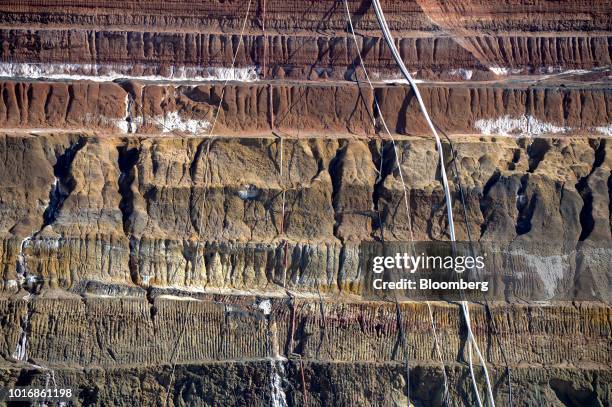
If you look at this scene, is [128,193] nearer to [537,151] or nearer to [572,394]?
[537,151]

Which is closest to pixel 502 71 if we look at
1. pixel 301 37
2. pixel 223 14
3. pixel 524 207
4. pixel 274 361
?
pixel 524 207

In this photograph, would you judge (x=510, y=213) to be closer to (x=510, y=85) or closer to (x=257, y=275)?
(x=510, y=85)

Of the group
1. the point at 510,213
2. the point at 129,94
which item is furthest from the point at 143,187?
the point at 510,213

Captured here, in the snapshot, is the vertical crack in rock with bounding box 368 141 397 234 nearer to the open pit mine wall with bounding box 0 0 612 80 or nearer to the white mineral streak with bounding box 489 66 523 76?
the open pit mine wall with bounding box 0 0 612 80

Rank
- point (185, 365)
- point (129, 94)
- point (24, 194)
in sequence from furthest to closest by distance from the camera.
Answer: point (129, 94), point (24, 194), point (185, 365)

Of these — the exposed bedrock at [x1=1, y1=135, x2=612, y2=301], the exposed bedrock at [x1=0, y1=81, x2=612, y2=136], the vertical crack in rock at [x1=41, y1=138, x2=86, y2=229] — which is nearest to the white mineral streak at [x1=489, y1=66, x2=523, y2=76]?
the exposed bedrock at [x1=0, y1=81, x2=612, y2=136]

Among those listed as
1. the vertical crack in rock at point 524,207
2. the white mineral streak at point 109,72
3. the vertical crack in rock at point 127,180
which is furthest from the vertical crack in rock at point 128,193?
the vertical crack in rock at point 524,207
